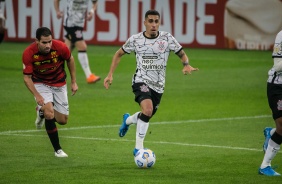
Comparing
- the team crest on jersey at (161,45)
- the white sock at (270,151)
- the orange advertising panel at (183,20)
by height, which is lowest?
the orange advertising panel at (183,20)

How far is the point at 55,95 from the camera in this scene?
14469mm

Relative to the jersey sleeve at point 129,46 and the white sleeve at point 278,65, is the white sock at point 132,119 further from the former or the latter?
the white sleeve at point 278,65

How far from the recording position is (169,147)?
581 inches

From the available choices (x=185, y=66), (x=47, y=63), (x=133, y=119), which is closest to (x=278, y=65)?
(x=185, y=66)

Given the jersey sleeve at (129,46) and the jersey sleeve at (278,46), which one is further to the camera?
the jersey sleeve at (129,46)

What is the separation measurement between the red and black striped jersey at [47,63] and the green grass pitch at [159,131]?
113cm

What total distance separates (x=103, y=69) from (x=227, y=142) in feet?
36.9

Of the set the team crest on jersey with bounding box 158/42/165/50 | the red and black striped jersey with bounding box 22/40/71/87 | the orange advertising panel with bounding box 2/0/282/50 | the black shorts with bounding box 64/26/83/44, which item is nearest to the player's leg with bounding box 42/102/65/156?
the red and black striped jersey with bounding box 22/40/71/87

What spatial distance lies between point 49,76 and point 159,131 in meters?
3.20

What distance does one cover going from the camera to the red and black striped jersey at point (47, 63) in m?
13.6

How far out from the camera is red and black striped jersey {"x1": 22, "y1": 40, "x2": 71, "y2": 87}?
535 inches

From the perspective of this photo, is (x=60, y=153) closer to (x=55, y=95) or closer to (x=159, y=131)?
(x=55, y=95)

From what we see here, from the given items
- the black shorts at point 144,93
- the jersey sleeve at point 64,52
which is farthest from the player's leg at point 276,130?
the jersey sleeve at point 64,52

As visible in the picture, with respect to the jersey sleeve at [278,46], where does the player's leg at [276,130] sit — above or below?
below
